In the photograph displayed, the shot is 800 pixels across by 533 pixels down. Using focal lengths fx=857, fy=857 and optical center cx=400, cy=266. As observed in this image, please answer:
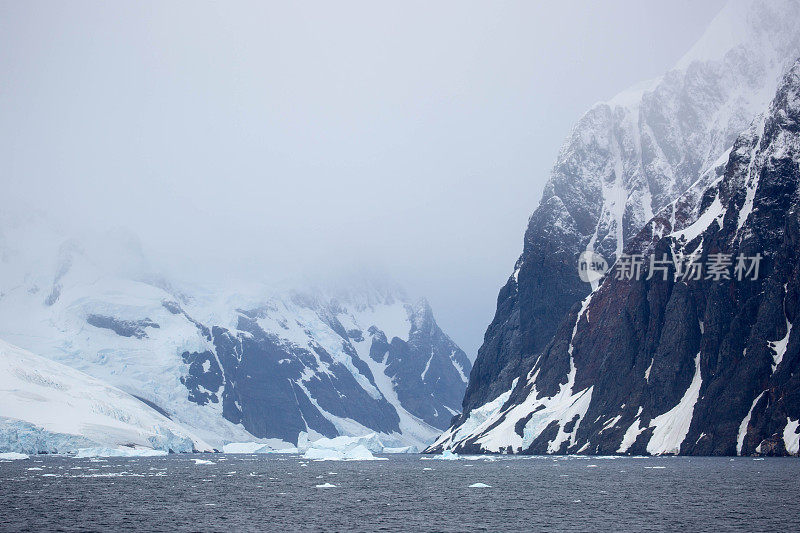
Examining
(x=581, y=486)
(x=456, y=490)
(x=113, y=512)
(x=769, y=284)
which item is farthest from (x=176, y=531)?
(x=769, y=284)

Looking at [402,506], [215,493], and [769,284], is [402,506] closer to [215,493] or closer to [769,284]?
[215,493]

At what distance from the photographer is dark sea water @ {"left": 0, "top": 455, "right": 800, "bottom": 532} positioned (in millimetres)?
68938

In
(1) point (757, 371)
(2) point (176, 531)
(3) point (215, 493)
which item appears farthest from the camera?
(1) point (757, 371)

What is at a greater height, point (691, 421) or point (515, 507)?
point (691, 421)

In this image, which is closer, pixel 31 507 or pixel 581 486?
pixel 31 507

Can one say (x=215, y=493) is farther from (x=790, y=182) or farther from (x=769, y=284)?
(x=790, y=182)

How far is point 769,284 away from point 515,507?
433 ft

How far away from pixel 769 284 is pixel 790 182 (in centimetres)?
2524

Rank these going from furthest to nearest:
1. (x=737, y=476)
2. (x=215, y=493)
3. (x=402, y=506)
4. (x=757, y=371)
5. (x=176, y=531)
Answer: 1. (x=757, y=371)
2. (x=737, y=476)
3. (x=215, y=493)
4. (x=402, y=506)
5. (x=176, y=531)

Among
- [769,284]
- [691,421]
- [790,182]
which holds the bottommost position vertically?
[691,421]

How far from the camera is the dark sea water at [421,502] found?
6894 centimetres

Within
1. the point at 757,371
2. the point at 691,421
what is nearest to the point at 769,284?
the point at 757,371

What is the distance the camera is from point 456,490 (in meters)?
106

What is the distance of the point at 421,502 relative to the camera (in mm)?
90375
